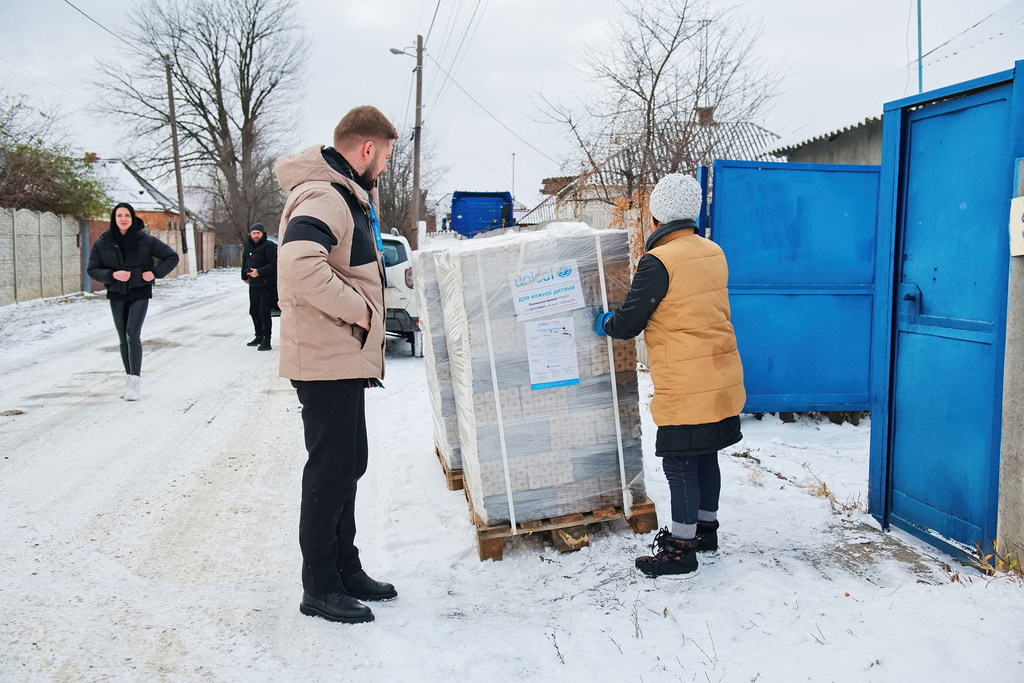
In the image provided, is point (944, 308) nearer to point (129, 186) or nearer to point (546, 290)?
point (546, 290)

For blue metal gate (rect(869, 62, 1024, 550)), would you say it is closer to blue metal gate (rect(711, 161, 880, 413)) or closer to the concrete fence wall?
blue metal gate (rect(711, 161, 880, 413))

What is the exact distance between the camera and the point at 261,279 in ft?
32.2

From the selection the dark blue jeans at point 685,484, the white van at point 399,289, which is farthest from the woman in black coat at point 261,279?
the dark blue jeans at point 685,484

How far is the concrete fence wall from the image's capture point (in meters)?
14.8

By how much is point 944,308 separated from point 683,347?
135cm

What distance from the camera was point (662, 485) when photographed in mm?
4285

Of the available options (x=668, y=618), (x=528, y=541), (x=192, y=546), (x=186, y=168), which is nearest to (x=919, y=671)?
(x=668, y=618)

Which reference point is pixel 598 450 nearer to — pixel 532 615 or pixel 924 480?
pixel 532 615

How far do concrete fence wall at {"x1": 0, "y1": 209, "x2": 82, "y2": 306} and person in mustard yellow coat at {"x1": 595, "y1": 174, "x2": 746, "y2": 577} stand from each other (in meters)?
16.2

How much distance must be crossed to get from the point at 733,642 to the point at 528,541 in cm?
125

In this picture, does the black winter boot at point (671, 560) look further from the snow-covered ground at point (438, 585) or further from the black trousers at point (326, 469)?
the black trousers at point (326, 469)

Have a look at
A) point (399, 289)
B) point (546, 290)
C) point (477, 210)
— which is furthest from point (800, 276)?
point (477, 210)

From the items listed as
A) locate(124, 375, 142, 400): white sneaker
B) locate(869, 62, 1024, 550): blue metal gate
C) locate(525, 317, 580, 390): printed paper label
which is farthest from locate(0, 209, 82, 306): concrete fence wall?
locate(869, 62, 1024, 550): blue metal gate

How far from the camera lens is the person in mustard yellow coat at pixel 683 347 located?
9.89ft
